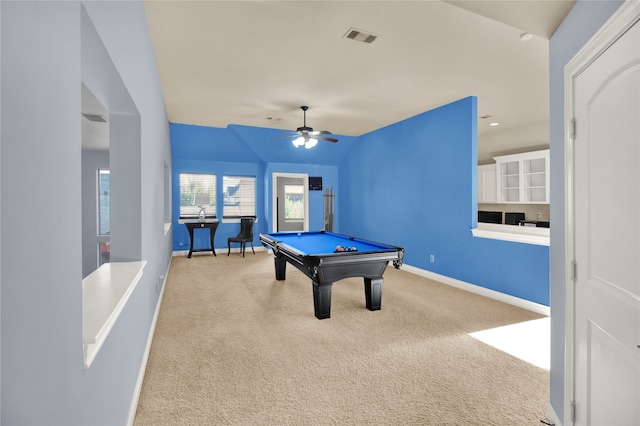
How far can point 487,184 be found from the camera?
810cm

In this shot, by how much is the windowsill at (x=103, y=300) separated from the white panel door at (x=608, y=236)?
6.12ft

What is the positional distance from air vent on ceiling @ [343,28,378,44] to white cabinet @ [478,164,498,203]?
610 centimetres

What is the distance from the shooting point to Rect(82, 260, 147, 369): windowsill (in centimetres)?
111

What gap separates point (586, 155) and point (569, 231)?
0.38 meters

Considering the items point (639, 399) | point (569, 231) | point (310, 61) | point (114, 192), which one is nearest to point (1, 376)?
point (639, 399)

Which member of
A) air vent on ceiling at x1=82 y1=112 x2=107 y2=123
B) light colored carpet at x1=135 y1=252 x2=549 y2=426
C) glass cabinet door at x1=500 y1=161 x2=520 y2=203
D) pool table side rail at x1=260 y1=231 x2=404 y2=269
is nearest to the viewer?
light colored carpet at x1=135 y1=252 x2=549 y2=426

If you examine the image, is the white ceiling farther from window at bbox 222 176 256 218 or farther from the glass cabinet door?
window at bbox 222 176 256 218

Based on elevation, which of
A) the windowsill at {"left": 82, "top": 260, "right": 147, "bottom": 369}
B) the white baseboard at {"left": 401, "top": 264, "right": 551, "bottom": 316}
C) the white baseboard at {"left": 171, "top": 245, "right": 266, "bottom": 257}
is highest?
the windowsill at {"left": 82, "top": 260, "right": 147, "bottom": 369}

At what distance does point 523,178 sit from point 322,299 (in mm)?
5959

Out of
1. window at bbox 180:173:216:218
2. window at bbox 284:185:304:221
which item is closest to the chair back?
window at bbox 180:173:216:218

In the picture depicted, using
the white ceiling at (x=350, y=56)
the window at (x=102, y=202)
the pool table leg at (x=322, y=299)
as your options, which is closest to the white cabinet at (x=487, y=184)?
the white ceiling at (x=350, y=56)

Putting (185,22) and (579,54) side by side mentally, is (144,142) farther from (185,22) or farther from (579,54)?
(579,54)

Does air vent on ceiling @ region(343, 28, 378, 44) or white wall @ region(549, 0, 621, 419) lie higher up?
air vent on ceiling @ region(343, 28, 378, 44)

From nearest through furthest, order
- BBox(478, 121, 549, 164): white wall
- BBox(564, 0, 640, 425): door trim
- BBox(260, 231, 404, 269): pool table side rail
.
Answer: BBox(564, 0, 640, 425): door trim
BBox(260, 231, 404, 269): pool table side rail
BBox(478, 121, 549, 164): white wall
